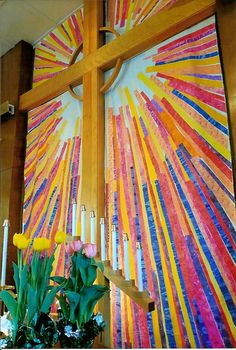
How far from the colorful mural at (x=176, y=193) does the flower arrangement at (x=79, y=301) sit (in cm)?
80

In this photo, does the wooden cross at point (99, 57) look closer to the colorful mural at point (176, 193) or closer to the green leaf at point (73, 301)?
the colorful mural at point (176, 193)

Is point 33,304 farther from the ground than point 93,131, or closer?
closer

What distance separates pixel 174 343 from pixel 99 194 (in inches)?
36.7

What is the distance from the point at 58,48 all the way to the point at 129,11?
810mm

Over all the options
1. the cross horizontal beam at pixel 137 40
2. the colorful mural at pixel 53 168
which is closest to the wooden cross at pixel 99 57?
the cross horizontal beam at pixel 137 40

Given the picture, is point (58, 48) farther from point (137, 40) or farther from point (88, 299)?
point (88, 299)

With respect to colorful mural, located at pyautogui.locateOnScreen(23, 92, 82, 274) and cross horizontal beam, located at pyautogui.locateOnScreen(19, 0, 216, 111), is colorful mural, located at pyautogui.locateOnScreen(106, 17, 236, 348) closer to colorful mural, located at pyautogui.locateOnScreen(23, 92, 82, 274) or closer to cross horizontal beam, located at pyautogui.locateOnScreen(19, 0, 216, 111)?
cross horizontal beam, located at pyautogui.locateOnScreen(19, 0, 216, 111)

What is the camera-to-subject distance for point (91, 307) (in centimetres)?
99

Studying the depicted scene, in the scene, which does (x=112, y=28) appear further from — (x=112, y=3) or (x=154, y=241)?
(x=154, y=241)

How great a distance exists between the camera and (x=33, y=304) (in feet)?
3.07

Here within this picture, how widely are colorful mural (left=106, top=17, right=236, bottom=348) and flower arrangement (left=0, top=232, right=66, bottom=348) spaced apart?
0.91 meters

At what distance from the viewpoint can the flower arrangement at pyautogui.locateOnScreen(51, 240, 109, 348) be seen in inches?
37.1

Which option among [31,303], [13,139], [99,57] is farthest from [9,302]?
[13,139]

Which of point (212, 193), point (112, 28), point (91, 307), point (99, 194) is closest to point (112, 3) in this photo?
point (112, 28)
